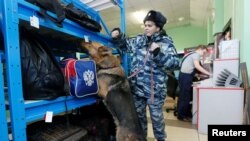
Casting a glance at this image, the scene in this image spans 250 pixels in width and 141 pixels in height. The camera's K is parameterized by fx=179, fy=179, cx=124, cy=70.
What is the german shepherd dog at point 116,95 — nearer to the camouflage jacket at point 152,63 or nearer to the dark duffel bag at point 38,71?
the camouflage jacket at point 152,63

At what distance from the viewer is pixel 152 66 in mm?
1816

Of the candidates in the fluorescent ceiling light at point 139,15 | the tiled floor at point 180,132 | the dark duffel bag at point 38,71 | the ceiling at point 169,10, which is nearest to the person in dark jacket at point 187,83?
the tiled floor at point 180,132

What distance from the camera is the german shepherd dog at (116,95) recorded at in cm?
146

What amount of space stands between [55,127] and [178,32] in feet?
30.8

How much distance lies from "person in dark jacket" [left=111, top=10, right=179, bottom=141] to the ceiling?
3537 millimetres

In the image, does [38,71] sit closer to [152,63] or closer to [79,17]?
[79,17]

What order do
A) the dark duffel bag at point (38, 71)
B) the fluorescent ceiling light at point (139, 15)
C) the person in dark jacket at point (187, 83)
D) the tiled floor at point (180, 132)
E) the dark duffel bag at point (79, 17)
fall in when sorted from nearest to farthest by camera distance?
the dark duffel bag at point (38, 71) < the dark duffel bag at point (79, 17) < the tiled floor at point (180, 132) < the person in dark jacket at point (187, 83) < the fluorescent ceiling light at point (139, 15)

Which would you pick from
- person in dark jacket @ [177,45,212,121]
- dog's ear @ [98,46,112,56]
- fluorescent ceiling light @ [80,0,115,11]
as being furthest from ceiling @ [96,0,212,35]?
dog's ear @ [98,46,112,56]

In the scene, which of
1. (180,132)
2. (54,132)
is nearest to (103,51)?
(54,132)

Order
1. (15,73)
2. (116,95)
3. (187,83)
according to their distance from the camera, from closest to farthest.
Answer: (15,73) < (116,95) < (187,83)

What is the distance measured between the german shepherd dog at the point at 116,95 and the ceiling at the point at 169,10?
3854 mm

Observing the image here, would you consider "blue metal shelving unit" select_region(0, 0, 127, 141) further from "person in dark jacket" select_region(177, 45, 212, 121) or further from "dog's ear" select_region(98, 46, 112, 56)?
"person in dark jacket" select_region(177, 45, 212, 121)

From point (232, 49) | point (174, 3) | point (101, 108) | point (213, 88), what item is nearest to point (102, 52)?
point (101, 108)

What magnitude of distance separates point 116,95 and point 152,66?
1.78 ft
